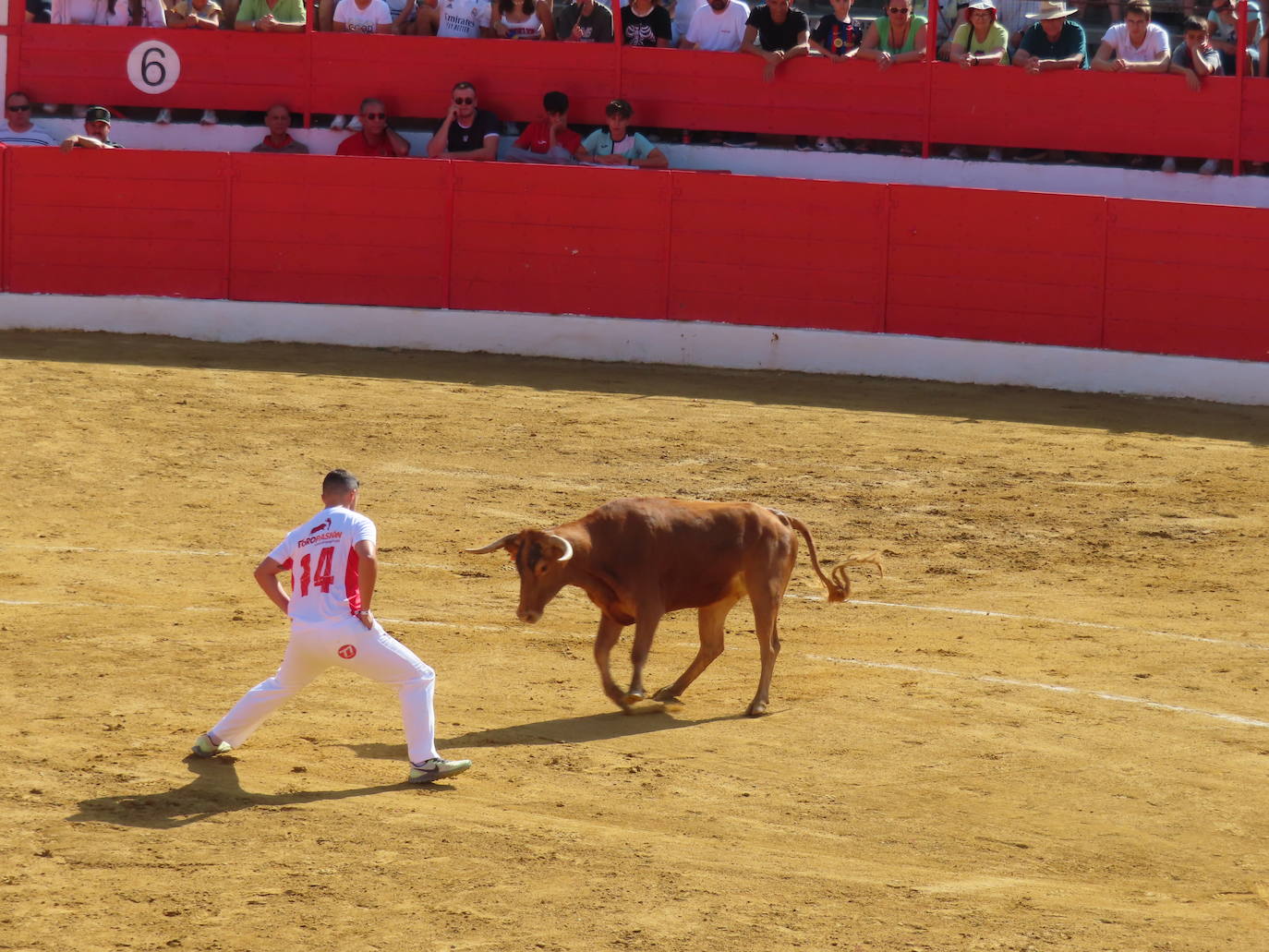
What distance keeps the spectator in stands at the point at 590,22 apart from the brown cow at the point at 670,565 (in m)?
10.7

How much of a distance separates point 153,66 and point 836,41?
693 cm

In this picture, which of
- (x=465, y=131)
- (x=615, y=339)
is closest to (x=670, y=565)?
(x=615, y=339)

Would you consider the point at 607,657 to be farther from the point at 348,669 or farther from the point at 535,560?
the point at 348,669

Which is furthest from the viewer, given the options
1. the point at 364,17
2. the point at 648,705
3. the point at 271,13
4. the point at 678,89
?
the point at 271,13

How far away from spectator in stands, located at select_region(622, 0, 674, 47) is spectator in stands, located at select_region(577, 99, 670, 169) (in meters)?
0.90

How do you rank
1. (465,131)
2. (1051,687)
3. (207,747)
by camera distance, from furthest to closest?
(465,131)
(1051,687)
(207,747)

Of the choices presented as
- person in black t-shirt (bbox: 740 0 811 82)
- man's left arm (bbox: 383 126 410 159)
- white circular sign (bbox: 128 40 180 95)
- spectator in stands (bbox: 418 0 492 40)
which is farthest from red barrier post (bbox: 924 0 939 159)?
white circular sign (bbox: 128 40 180 95)

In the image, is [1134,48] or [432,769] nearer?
[432,769]

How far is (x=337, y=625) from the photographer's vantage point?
5883 millimetres

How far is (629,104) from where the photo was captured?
1673 cm

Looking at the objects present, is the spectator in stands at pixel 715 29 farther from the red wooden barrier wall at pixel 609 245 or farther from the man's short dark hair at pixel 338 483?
the man's short dark hair at pixel 338 483

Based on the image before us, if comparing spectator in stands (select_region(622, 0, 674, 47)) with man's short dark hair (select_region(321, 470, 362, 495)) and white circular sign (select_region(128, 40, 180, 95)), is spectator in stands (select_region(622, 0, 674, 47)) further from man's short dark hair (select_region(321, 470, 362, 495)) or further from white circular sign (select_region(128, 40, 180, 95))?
man's short dark hair (select_region(321, 470, 362, 495))

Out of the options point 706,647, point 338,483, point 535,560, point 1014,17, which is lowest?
point 706,647

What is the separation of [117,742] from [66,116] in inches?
496
